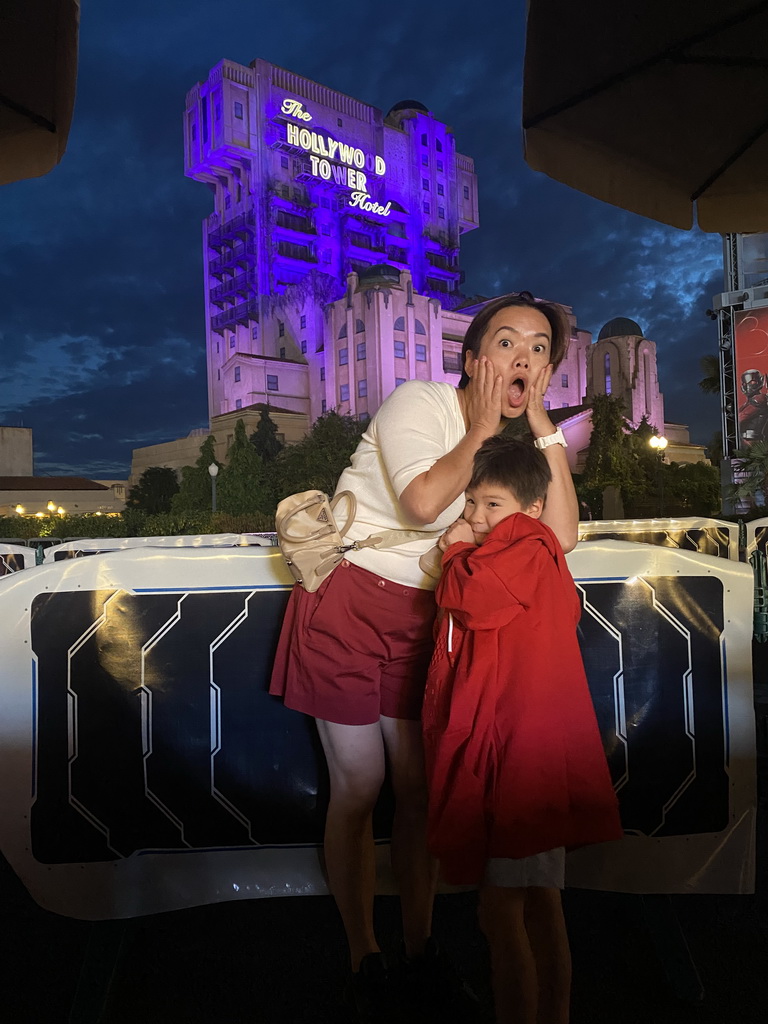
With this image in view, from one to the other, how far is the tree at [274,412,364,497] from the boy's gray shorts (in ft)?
123

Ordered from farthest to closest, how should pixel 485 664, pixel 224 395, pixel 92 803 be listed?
pixel 224 395 → pixel 92 803 → pixel 485 664

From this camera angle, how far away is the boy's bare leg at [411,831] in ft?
6.90

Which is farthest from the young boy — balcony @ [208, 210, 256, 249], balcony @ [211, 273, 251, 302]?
balcony @ [208, 210, 256, 249]

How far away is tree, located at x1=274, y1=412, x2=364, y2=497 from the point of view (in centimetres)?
4047

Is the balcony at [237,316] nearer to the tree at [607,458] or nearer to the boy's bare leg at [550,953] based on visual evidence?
the tree at [607,458]

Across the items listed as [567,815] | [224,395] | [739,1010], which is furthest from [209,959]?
[224,395]

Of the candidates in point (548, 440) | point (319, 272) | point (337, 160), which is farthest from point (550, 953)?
point (337, 160)

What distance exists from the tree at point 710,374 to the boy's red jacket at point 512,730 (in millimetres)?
31800

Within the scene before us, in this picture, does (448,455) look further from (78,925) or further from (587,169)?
(78,925)

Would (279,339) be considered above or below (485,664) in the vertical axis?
above

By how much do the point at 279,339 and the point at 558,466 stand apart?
6391cm

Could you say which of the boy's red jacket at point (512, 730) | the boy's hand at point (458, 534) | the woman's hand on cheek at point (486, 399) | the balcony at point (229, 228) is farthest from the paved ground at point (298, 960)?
the balcony at point (229, 228)

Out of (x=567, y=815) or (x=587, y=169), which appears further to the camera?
(x=587, y=169)

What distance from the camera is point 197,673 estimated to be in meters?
2.20
